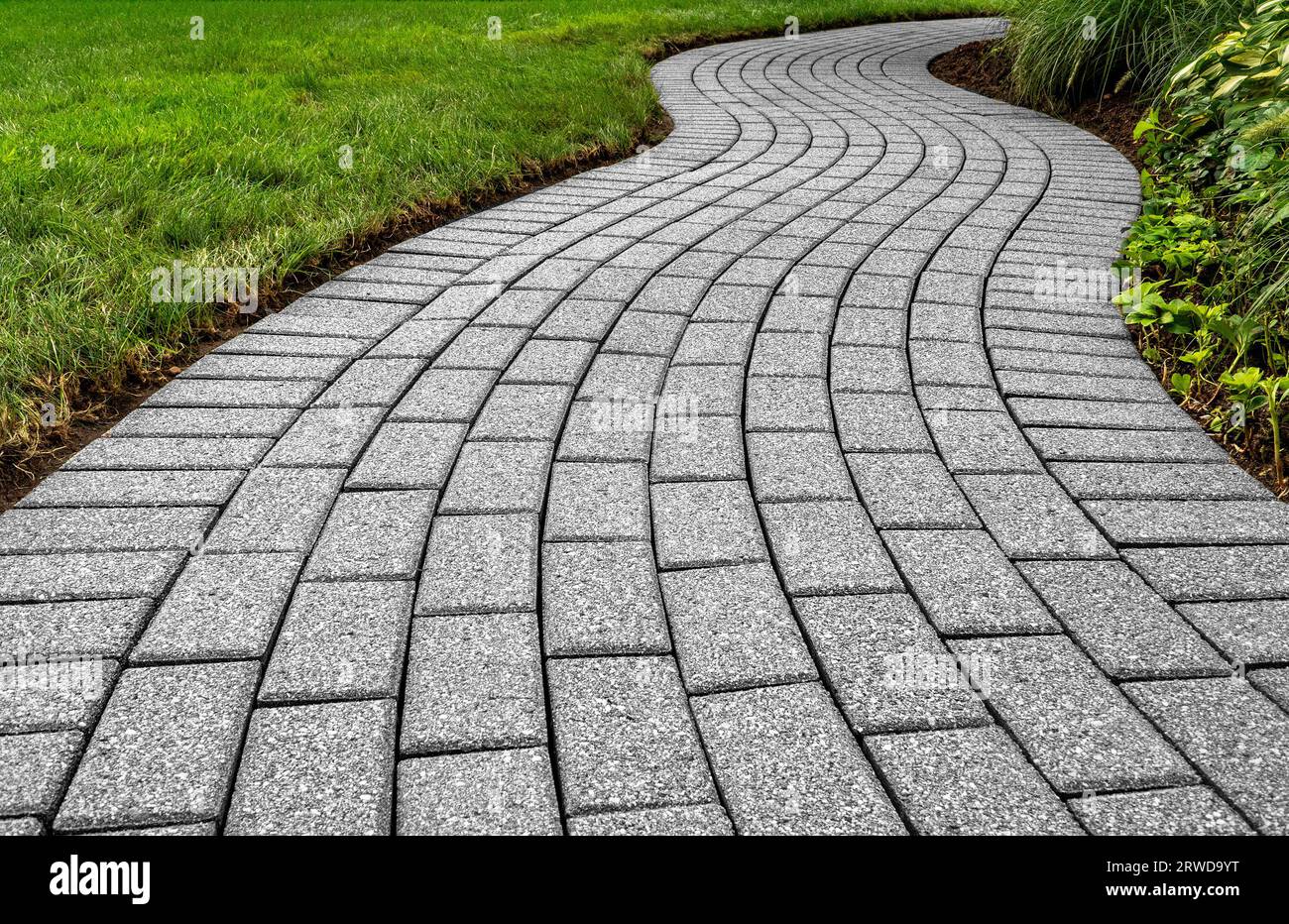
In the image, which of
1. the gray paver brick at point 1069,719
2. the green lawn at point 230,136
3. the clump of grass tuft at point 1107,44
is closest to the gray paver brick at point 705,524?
the gray paver brick at point 1069,719

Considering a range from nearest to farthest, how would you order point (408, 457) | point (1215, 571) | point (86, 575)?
point (86, 575)
point (1215, 571)
point (408, 457)

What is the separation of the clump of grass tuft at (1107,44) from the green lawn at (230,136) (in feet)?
9.71

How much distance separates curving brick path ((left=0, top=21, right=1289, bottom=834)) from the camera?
5.82ft

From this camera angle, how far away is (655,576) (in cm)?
234

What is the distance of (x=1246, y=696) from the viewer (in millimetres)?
2021

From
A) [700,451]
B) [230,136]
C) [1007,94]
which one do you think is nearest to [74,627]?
[700,451]

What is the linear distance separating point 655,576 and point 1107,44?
6.64m

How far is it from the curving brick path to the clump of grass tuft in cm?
354

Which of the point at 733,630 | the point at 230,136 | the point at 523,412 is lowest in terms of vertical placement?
the point at 733,630

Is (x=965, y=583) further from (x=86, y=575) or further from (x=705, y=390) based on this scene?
(x=86, y=575)

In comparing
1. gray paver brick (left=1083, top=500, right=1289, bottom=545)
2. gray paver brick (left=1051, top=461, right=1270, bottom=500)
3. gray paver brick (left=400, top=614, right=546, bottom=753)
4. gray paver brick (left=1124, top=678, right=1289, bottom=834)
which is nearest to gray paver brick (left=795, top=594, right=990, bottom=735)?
gray paver brick (left=1124, top=678, right=1289, bottom=834)

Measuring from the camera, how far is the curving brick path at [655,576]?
69.8 inches
